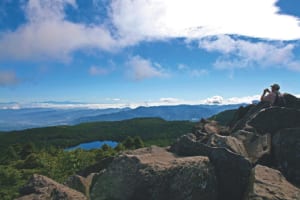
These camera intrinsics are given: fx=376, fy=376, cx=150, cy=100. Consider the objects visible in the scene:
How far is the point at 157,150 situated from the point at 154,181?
821cm

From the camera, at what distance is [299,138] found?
24.5m

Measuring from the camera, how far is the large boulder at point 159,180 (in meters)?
21.7

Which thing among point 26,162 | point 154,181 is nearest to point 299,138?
point 154,181

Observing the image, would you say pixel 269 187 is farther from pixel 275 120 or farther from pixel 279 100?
pixel 279 100

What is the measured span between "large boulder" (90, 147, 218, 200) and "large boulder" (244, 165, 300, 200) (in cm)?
231

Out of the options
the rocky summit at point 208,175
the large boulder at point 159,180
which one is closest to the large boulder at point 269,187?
the rocky summit at point 208,175

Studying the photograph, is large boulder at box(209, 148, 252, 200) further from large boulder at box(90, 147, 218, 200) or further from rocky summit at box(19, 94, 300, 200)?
large boulder at box(90, 147, 218, 200)

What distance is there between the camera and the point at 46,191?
87.5 feet

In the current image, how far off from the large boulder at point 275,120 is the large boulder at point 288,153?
14.2 ft

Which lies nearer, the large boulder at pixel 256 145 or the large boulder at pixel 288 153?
the large boulder at pixel 288 153

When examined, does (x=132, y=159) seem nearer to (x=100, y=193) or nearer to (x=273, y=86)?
(x=100, y=193)

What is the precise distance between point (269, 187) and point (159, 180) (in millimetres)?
6266

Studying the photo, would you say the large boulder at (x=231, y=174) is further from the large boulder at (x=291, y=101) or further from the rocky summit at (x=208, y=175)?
the large boulder at (x=291, y=101)

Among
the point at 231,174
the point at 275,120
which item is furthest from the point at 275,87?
the point at 231,174
